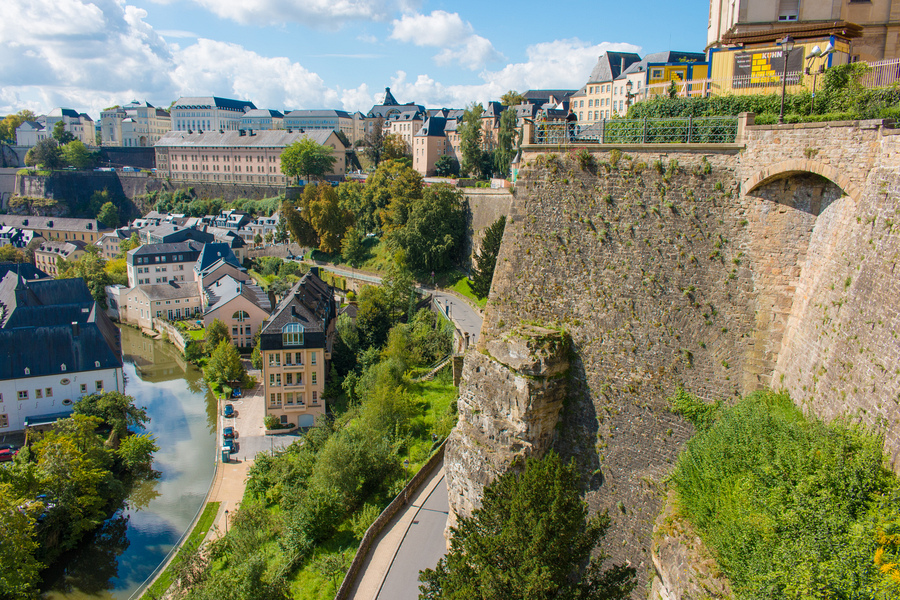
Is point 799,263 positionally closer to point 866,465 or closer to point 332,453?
point 866,465

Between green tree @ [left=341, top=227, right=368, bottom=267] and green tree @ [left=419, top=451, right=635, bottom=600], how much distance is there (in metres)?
42.2

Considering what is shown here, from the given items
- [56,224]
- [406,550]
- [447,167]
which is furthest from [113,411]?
[56,224]

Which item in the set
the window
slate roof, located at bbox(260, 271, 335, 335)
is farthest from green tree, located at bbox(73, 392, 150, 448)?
the window

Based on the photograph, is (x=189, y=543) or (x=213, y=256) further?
(x=213, y=256)

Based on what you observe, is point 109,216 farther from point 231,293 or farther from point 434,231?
point 434,231

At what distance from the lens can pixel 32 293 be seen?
123 feet

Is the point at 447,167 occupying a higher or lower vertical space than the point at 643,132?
higher

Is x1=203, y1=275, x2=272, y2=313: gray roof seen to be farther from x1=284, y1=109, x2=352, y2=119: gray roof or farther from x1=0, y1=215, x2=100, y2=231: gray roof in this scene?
x1=284, y1=109, x2=352, y2=119: gray roof

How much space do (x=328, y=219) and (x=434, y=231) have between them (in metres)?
16.9

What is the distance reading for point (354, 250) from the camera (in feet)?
160

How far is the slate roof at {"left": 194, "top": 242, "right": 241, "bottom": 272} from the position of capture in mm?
52531

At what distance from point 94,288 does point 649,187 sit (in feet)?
183

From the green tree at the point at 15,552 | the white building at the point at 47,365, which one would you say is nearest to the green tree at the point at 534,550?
the green tree at the point at 15,552

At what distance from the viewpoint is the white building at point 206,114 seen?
387ft
